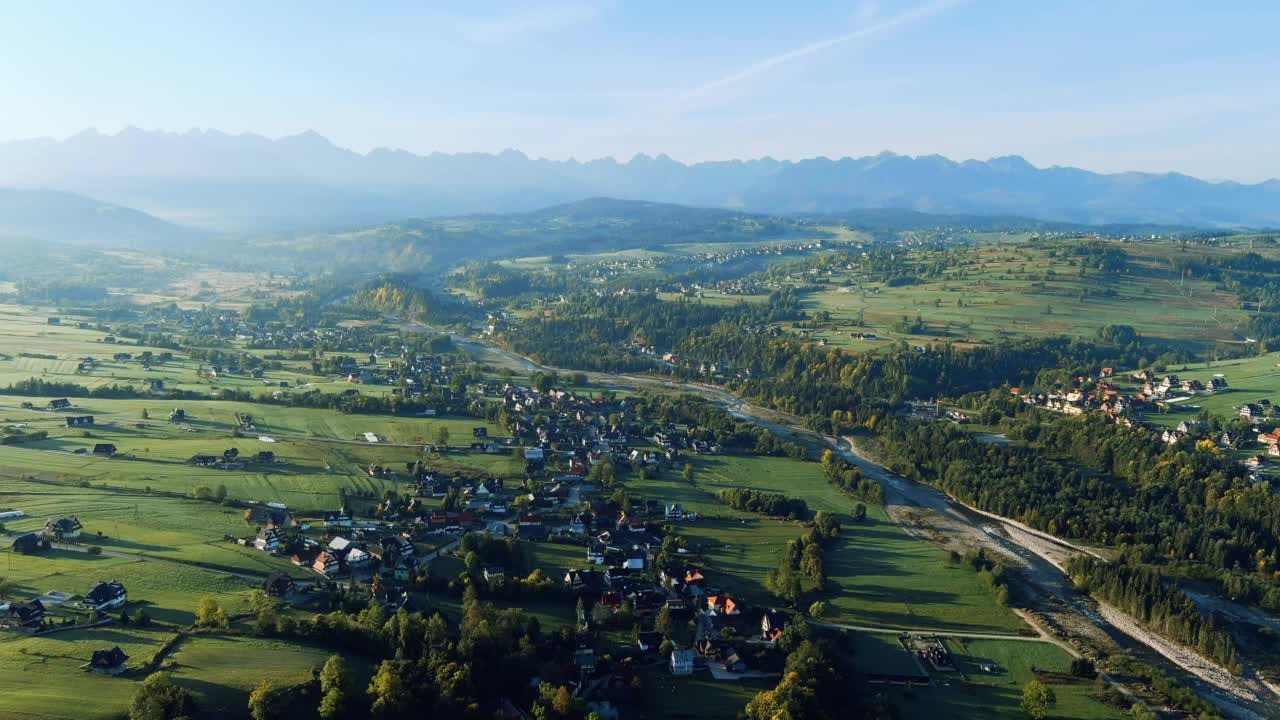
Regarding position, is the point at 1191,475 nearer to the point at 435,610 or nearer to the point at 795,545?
the point at 795,545

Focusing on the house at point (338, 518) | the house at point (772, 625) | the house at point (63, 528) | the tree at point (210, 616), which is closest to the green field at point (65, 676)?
the tree at point (210, 616)

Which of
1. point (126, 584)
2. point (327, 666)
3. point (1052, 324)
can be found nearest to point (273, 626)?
point (327, 666)

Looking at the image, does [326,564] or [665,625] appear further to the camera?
[326,564]

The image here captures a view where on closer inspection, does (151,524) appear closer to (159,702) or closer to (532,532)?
(532,532)

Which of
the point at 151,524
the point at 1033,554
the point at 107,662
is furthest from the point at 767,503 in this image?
the point at 107,662

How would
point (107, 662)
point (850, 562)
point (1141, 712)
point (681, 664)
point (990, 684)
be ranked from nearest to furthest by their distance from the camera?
point (107, 662) < point (1141, 712) < point (681, 664) < point (990, 684) < point (850, 562)
